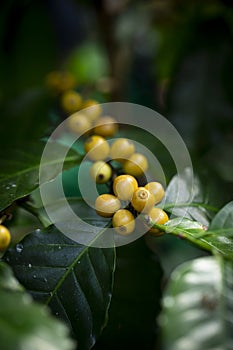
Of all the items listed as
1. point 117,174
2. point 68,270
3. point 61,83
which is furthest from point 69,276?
point 61,83

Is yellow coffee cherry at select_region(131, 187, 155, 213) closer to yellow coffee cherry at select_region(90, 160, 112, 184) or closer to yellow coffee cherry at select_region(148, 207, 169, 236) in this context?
yellow coffee cherry at select_region(148, 207, 169, 236)

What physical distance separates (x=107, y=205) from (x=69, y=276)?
0.43 feet

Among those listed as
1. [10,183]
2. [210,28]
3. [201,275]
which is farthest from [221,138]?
[201,275]

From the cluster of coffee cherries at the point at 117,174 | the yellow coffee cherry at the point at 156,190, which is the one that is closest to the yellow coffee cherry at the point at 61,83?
the cluster of coffee cherries at the point at 117,174

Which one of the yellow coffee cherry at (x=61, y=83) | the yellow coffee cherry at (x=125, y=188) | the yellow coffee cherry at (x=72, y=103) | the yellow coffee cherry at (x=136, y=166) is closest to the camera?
the yellow coffee cherry at (x=125, y=188)

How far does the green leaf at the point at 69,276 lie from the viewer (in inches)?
32.4

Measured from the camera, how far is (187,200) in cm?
97

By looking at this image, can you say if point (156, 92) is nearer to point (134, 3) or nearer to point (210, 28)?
point (134, 3)

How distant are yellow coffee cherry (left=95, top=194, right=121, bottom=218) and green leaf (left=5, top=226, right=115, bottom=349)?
64 millimetres

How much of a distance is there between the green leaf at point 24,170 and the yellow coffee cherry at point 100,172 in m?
0.05

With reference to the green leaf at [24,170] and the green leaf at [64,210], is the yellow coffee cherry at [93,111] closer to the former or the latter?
the green leaf at [24,170]

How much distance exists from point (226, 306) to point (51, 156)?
479 millimetres

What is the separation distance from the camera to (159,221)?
832 millimetres

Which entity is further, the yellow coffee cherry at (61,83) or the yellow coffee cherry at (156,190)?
the yellow coffee cherry at (61,83)
